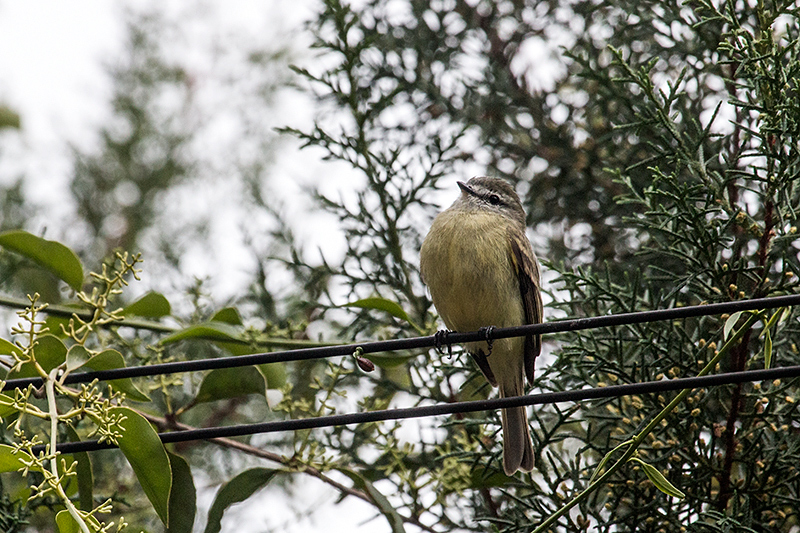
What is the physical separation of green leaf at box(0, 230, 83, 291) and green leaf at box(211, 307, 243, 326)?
0.63 metres

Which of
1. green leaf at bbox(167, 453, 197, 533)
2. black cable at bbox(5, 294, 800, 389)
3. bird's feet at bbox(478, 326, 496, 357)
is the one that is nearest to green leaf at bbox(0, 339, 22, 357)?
black cable at bbox(5, 294, 800, 389)

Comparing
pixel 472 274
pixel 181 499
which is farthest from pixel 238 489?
pixel 472 274

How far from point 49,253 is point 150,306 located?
480 mm

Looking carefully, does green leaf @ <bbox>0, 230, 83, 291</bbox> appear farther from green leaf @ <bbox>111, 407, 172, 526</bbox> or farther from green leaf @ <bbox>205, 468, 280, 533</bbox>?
green leaf @ <bbox>205, 468, 280, 533</bbox>

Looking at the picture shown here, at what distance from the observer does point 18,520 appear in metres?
3.54

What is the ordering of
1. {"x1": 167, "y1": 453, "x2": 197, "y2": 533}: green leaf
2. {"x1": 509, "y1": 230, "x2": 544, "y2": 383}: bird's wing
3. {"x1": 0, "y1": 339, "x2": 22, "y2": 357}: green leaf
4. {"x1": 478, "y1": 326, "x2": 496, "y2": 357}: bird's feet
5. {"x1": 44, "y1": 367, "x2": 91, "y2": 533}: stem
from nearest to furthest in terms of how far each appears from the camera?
{"x1": 44, "y1": 367, "x2": 91, "y2": 533}: stem
{"x1": 0, "y1": 339, "x2": 22, "y2": 357}: green leaf
{"x1": 478, "y1": 326, "x2": 496, "y2": 357}: bird's feet
{"x1": 167, "y1": 453, "x2": 197, "y2": 533}: green leaf
{"x1": 509, "y1": 230, "x2": 544, "y2": 383}: bird's wing

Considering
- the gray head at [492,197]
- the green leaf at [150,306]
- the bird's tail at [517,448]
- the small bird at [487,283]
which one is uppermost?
the gray head at [492,197]

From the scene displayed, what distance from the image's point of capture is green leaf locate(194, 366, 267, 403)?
3598 millimetres

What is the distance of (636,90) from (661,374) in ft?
6.35

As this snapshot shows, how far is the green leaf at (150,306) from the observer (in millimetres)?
3695

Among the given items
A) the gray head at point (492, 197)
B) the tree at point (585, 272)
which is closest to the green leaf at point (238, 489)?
the tree at point (585, 272)

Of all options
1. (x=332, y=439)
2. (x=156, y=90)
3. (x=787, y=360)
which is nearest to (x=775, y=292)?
(x=787, y=360)

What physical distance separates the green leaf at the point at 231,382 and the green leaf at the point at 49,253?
70 cm

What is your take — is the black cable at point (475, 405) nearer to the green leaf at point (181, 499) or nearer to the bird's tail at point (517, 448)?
the green leaf at point (181, 499)
